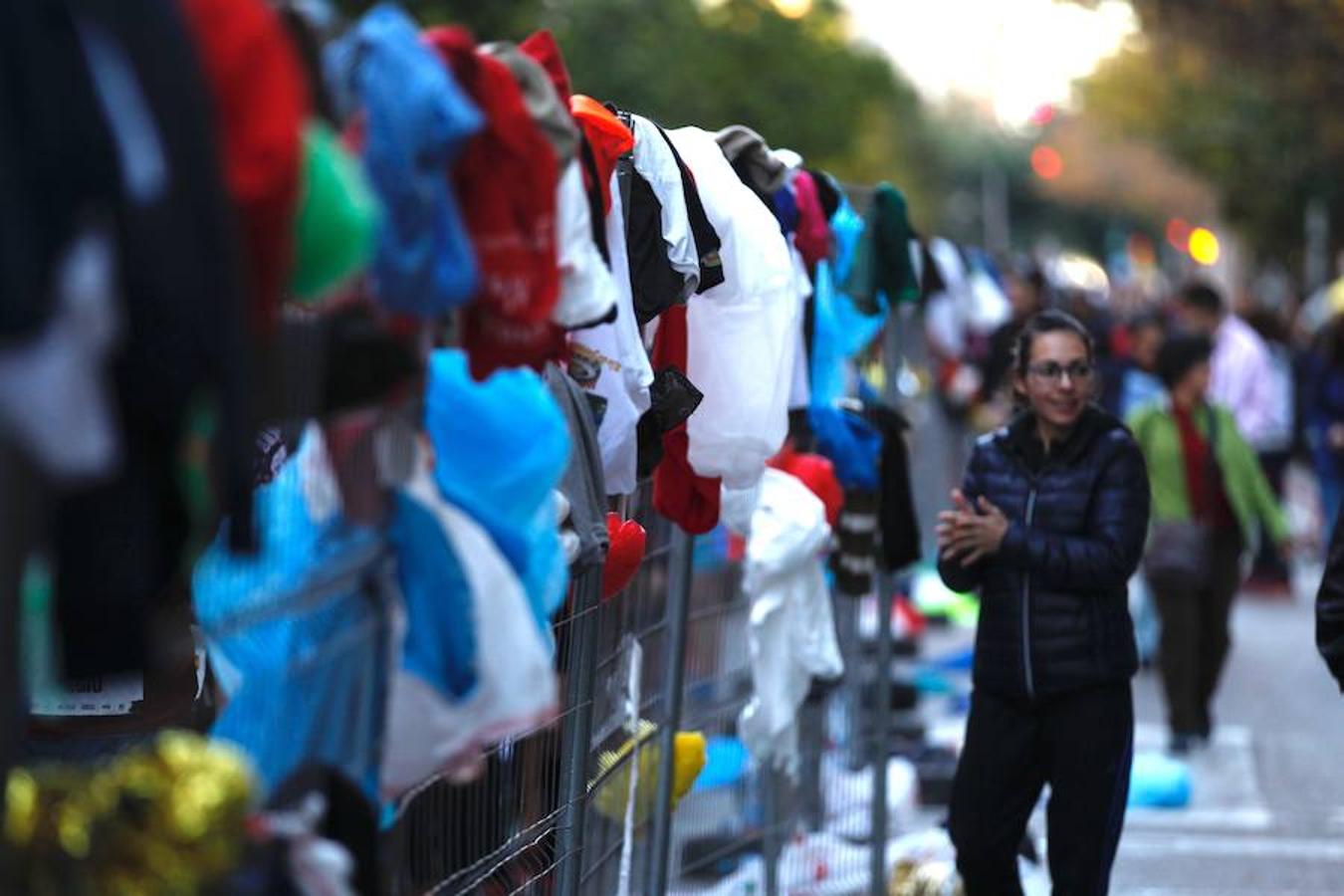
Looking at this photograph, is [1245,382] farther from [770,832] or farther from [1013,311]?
[770,832]

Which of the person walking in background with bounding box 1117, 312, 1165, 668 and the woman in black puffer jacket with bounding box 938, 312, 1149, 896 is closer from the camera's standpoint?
the woman in black puffer jacket with bounding box 938, 312, 1149, 896

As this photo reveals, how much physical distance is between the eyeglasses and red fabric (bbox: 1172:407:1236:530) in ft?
16.2

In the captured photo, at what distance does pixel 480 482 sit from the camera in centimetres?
421

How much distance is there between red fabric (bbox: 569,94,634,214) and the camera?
5316mm

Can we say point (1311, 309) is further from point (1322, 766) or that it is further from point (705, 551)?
point (705, 551)

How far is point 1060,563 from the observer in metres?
7.01

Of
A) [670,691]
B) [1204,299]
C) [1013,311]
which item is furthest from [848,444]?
[1013,311]

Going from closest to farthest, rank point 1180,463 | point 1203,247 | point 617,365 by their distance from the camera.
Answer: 1. point 617,365
2. point 1180,463
3. point 1203,247

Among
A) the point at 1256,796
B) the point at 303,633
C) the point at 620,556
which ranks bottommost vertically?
the point at 1256,796

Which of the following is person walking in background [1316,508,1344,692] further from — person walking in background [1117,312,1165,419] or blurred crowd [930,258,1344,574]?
person walking in background [1117,312,1165,419]

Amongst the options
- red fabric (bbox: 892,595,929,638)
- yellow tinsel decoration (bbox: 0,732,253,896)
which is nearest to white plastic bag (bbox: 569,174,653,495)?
yellow tinsel decoration (bbox: 0,732,253,896)

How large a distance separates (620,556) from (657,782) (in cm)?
139

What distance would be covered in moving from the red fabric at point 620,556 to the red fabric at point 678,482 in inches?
16.6

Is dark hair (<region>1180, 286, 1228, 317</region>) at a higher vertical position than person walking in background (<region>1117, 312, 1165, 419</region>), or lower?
higher
